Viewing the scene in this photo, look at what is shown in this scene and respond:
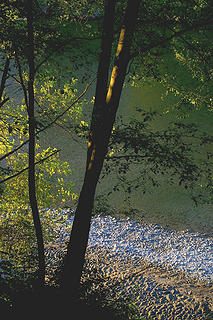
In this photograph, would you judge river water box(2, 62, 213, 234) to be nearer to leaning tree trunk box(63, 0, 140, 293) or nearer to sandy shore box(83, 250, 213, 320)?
Answer: sandy shore box(83, 250, 213, 320)

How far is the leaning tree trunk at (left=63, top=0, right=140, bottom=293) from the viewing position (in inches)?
265

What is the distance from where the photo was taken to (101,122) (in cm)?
700

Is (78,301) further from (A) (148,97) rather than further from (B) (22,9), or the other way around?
(A) (148,97)

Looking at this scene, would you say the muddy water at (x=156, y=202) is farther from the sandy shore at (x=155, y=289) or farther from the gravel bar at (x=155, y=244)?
the sandy shore at (x=155, y=289)

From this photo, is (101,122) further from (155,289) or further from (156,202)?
(156,202)

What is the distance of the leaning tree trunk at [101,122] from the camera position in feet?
22.1

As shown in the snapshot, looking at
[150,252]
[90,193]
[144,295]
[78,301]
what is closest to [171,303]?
[144,295]

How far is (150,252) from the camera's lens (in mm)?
13555

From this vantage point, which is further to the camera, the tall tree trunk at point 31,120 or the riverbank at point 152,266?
the riverbank at point 152,266

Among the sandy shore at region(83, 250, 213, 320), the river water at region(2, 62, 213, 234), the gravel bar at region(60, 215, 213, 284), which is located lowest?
the sandy shore at region(83, 250, 213, 320)

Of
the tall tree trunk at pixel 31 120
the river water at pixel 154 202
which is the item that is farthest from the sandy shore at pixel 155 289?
the tall tree trunk at pixel 31 120

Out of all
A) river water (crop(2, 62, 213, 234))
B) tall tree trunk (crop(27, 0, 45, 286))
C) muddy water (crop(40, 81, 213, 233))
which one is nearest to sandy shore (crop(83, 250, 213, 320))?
river water (crop(2, 62, 213, 234))

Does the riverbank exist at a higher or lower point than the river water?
lower

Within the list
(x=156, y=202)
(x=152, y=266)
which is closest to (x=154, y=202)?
(x=156, y=202)
